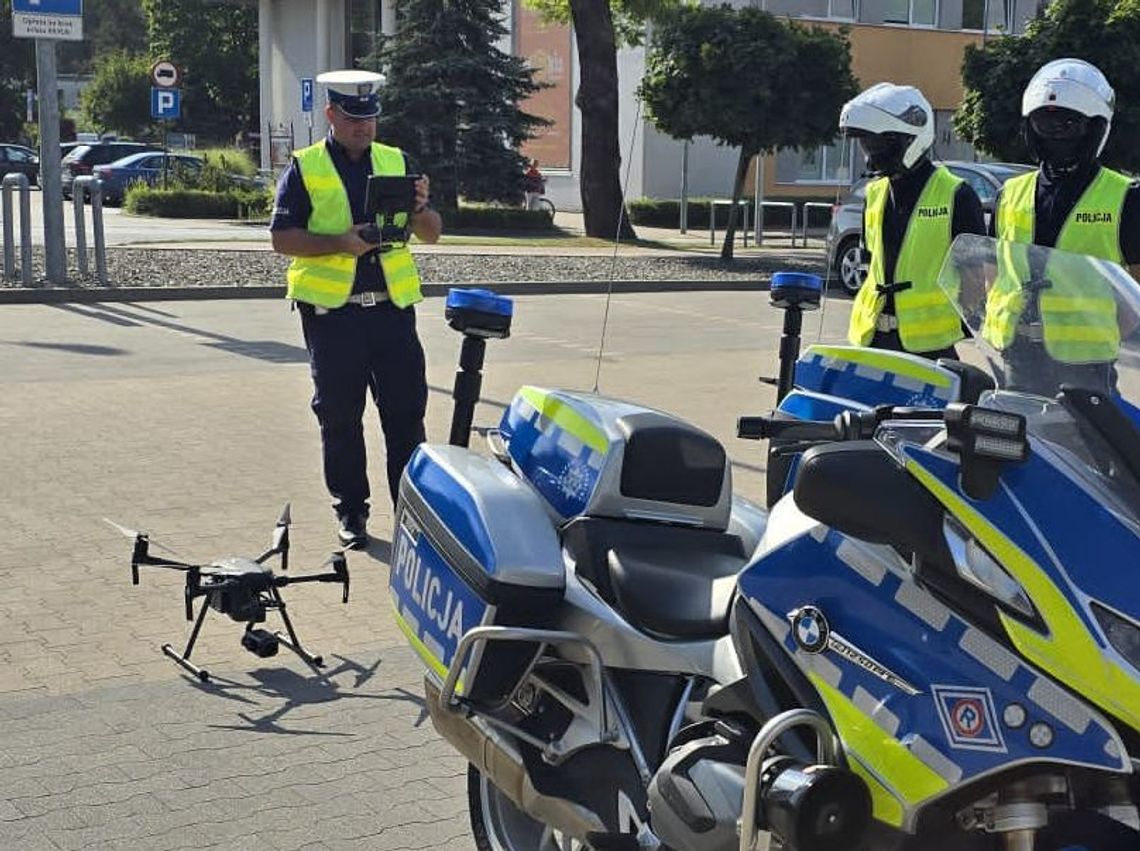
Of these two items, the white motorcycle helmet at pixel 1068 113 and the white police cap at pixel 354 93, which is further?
the white police cap at pixel 354 93

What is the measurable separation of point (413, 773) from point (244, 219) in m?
28.1

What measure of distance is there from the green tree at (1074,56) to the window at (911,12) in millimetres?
14453

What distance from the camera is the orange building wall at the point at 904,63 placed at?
37188mm

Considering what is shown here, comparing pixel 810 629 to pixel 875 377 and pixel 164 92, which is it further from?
pixel 164 92

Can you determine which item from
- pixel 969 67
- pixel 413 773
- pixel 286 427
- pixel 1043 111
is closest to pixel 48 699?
pixel 413 773

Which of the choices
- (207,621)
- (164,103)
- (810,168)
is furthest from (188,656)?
(810,168)

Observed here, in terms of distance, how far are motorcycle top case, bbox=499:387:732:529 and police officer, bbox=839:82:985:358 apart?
8.22ft

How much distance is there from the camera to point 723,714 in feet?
9.26

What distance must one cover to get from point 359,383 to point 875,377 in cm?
314

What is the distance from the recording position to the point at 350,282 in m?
6.50

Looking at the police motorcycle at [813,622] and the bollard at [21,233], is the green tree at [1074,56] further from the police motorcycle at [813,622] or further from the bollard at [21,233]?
the police motorcycle at [813,622]

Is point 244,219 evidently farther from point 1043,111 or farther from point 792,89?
point 1043,111

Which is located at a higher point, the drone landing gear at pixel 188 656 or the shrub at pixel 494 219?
the shrub at pixel 494 219

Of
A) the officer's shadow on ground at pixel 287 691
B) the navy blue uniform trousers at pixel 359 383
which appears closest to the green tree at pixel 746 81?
the navy blue uniform trousers at pixel 359 383
